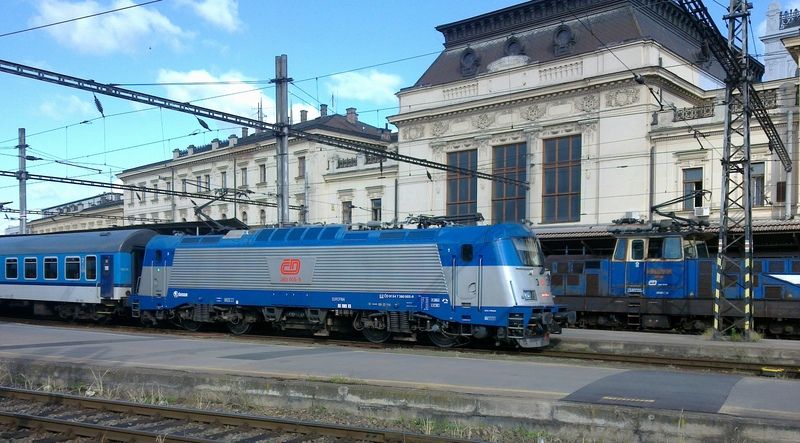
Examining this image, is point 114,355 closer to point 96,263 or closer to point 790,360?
point 96,263

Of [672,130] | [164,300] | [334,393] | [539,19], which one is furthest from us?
[539,19]

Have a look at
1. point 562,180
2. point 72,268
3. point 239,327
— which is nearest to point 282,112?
point 239,327

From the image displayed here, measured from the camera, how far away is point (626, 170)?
34.5 m

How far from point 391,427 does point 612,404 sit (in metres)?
2.94

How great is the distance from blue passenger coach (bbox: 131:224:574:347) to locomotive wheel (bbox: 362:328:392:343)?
3cm

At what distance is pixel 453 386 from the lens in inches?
403

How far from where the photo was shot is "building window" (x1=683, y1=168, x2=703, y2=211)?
3303 centimetres

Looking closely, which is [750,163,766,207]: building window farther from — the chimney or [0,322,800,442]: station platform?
the chimney

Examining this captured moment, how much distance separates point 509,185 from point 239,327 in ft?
74.9

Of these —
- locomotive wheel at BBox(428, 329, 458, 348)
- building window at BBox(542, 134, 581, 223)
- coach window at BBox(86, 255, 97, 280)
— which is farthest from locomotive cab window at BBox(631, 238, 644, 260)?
coach window at BBox(86, 255, 97, 280)

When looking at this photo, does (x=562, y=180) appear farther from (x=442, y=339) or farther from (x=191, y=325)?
(x=191, y=325)

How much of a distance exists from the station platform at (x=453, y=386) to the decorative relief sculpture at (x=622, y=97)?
22.5 metres

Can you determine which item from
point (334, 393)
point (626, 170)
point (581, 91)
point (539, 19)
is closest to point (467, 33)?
point (539, 19)

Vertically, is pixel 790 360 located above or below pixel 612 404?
below
